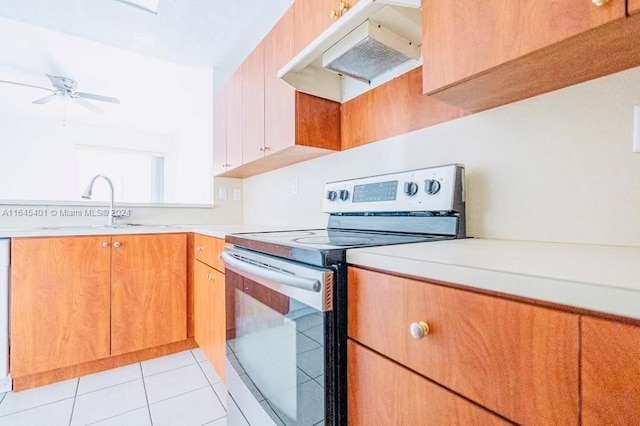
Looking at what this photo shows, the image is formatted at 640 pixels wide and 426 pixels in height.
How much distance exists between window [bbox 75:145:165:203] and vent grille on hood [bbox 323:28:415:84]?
410 centimetres

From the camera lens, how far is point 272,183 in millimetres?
2328

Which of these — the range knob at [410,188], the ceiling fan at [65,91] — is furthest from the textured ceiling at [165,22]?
the range knob at [410,188]

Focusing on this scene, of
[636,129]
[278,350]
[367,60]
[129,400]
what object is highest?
[367,60]

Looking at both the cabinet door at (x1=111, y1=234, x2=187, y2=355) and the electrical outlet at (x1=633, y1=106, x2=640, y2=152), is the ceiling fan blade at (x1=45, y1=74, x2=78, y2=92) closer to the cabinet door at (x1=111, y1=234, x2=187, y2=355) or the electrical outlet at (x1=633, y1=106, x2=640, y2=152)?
the cabinet door at (x1=111, y1=234, x2=187, y2=355)

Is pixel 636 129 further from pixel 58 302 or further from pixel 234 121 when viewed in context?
pixel 58 302

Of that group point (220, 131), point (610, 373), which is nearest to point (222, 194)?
point (220, 131)

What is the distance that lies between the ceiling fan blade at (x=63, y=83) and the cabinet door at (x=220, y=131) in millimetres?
1637

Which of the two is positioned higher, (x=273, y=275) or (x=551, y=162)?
(x=551, y=162)

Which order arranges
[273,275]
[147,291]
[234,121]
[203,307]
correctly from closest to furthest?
[273,275] < [203,307] < [147,291] < [234,121]

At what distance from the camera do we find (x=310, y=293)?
759mm

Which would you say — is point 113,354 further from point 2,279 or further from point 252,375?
point 252,375

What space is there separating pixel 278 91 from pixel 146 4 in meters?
1.16

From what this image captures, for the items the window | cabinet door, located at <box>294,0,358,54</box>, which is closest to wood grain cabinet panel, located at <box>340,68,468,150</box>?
cabinet door, located at <box>294,0,358,54</box>

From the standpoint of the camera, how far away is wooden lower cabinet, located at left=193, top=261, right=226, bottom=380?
1514mm
